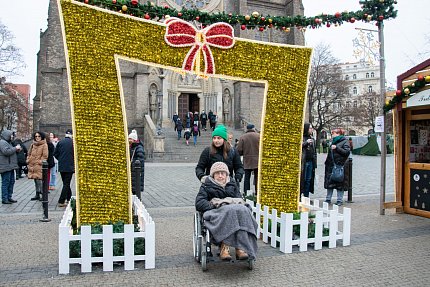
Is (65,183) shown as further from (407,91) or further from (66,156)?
(407,91)

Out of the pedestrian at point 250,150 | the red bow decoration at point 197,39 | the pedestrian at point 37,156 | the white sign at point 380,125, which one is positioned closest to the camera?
the red bow decoration at point 197,39

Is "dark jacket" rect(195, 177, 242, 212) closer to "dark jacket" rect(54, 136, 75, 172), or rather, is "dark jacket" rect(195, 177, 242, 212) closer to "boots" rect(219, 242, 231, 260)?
"boots" rect(219, 242, 231, 260)

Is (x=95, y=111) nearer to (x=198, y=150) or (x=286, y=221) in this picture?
(x=286, y=221)

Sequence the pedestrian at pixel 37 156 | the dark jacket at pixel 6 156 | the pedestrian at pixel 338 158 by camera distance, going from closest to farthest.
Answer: the dark jacket at pixel 6 156 < the pedestrian at pixel 338 158 < the pedestrian at pixel 37 156

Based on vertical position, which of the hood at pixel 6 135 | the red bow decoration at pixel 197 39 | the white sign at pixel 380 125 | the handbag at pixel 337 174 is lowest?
the handbag at pixel 337 174

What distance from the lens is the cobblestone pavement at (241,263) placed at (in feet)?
15.4

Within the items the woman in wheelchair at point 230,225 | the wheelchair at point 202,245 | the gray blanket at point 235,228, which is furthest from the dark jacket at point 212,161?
the gray blanket at point 235,228

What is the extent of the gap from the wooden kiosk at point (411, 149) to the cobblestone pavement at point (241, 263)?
0.48m

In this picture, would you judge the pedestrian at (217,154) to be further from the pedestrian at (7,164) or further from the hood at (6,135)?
the hood at (6,135)

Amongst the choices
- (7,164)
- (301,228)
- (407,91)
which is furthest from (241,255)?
(7,164)

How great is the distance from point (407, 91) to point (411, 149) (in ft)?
5.80

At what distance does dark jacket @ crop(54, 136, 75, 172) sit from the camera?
9.32 meters

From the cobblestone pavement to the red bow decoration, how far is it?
113 inches

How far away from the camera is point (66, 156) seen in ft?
30.8
